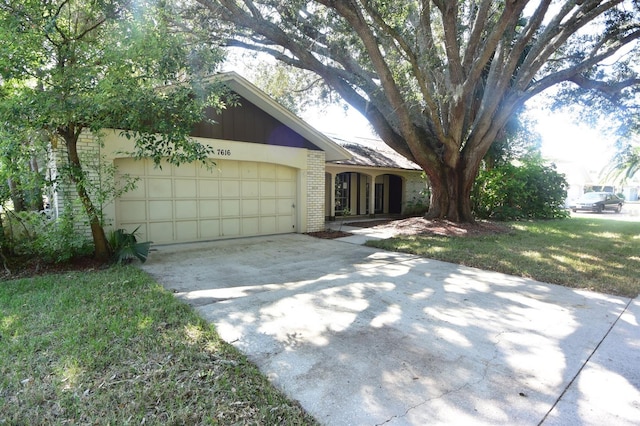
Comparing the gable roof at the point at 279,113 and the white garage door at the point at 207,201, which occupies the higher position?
the gable roof at the point at 279,113

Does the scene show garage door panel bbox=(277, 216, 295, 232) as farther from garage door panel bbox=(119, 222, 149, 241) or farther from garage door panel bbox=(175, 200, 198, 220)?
garage door panel bbox=(119, 222, 149, 241)

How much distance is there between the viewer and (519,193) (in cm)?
1633

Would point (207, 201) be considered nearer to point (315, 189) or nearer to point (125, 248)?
point (125, 248)

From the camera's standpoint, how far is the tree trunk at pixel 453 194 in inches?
495

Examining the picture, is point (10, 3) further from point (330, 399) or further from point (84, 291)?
point (330, 399)

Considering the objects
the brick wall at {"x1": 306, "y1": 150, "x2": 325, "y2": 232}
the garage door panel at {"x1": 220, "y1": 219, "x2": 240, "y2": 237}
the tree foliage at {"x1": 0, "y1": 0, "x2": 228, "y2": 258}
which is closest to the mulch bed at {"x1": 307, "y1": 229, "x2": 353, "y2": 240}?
the brick wall at {"x1": 306, "y1": 150, "x2": 325, "y2": 232}

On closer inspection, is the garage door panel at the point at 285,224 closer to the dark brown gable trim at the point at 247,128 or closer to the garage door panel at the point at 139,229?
the dark brown gable trim at the point at 247,128

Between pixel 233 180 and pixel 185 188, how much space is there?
4.54ft

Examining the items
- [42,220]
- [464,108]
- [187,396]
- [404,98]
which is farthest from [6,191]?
[464,108]

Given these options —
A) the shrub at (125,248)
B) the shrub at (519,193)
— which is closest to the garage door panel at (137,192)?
the shrub at (125,248)

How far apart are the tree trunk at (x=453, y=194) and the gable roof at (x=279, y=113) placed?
12.1ft

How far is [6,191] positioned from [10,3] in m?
2.89

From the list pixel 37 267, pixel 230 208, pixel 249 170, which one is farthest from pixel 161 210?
pixel 37 267

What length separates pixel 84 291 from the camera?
16.3ft
